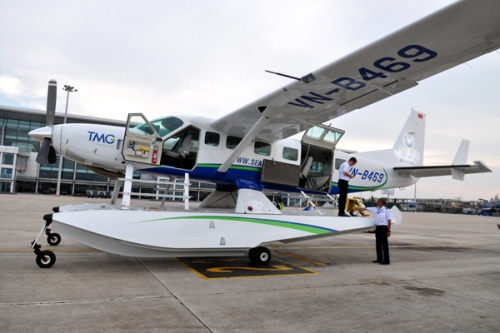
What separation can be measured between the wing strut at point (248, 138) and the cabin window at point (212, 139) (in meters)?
0.62

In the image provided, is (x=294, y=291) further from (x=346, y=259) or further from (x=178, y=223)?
(x=346, y=259)

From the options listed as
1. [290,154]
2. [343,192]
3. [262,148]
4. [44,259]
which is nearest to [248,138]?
[262,148]

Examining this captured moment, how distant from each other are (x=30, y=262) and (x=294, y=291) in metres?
4.78

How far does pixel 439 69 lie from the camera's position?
20.6 feet

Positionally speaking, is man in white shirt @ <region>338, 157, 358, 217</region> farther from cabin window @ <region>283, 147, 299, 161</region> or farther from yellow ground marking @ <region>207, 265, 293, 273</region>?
yellow ground marking @ <region>207, 265, 293, 273</region>

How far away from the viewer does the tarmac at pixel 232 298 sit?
384 cm

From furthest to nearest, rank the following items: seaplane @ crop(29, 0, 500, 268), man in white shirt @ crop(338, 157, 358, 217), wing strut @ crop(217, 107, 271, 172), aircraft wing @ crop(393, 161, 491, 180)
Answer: aircraft wing @ crop(393, 161, 491, 180) < man in white shirt @ crop(338, 157, 358, 217) < wing strut @ crop(217, 107, 271, 172) < seaplane @ crop(29, 0, 500, 268)

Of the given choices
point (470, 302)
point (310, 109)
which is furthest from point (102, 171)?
point (470, 302)

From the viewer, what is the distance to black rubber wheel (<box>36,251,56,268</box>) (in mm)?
6043

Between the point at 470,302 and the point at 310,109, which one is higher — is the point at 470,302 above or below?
below

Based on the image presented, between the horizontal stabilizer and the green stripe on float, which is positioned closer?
the green stripe on float

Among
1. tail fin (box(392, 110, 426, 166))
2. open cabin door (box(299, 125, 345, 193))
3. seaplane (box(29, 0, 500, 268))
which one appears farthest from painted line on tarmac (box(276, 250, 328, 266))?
tail fin (box(392, 110, 426, 166))

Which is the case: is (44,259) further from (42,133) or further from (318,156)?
(318,156)

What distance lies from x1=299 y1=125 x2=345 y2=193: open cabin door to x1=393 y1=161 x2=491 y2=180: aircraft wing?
2744mm
